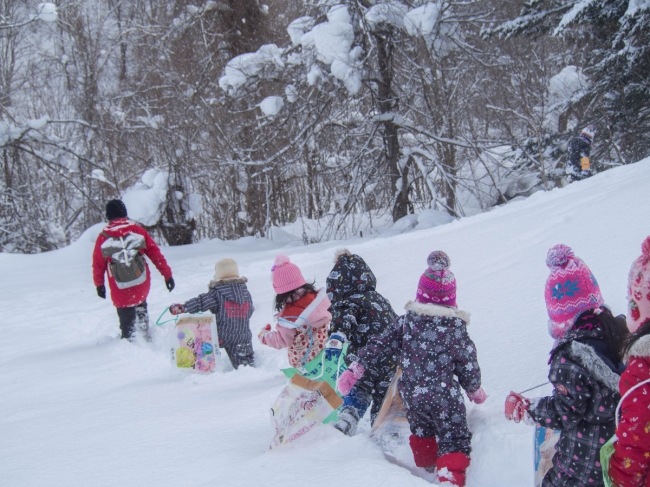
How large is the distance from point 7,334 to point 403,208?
24.0 ft

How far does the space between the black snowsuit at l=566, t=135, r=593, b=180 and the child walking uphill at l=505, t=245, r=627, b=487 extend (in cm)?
779

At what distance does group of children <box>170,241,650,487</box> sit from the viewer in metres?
1.56

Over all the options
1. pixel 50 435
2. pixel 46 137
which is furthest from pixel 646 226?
pixel 46 137

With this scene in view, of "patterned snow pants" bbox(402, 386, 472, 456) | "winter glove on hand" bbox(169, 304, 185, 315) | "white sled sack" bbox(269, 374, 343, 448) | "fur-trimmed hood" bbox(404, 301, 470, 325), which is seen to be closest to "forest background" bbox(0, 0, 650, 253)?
"winter glove on hand" bbox(169, 304, 185, 315)

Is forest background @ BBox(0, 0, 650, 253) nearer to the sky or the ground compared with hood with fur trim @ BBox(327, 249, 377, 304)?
nearer to the sky

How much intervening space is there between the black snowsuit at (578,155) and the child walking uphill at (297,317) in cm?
732

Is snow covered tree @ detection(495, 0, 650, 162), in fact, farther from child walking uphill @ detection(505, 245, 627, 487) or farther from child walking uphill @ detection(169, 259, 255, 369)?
child walking uphill @ detection(505, 245, 627, 487)

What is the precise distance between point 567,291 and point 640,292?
50 cm

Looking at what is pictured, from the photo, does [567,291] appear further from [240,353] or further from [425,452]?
[240,353]

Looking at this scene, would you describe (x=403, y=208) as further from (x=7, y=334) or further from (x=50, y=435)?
(x=50, y=435)

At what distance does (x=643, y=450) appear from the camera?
147 centimetres

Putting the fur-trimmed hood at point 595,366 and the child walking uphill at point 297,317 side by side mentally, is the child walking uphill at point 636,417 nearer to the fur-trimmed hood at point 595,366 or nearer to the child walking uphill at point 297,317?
the fur-trimmed hood at point 595,366

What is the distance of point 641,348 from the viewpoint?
1466 mm

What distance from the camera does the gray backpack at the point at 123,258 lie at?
495 cm
